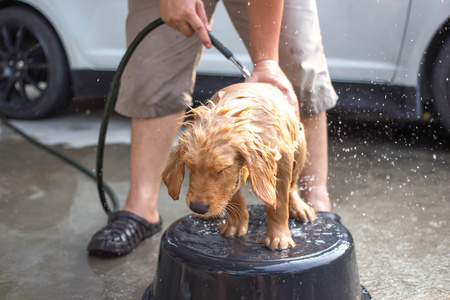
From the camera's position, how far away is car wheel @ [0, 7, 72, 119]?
14.4 ft

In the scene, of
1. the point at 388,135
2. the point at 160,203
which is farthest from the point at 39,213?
the point at 388,135

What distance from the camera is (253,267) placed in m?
1.47

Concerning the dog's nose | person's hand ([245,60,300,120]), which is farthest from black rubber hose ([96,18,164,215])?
the dog's nose

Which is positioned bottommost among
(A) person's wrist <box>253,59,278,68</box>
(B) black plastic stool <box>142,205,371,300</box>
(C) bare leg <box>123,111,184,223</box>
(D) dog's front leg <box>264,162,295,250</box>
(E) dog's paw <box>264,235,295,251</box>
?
(C) bare leg <box>123,111,184,223</box>

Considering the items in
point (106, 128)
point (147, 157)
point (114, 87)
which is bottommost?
point (147, 157)

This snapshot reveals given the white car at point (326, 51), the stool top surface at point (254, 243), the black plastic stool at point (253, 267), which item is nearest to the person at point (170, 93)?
the stool top surface at point (254, 243)

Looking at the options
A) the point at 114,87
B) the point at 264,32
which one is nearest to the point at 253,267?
the point at 264,32

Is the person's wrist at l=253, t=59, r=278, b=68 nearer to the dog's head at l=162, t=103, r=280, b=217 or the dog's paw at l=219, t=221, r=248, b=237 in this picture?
the dog's head at l=162, t=103, r=280, b=217

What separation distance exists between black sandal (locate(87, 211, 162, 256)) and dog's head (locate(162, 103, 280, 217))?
103cm

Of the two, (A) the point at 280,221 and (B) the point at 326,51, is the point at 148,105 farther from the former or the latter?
(B) the point at 326,51

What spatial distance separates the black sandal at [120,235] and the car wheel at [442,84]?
2.17 meters

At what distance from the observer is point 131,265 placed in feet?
7.50

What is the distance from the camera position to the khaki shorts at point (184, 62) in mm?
2174

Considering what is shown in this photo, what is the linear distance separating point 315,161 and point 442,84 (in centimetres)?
165
